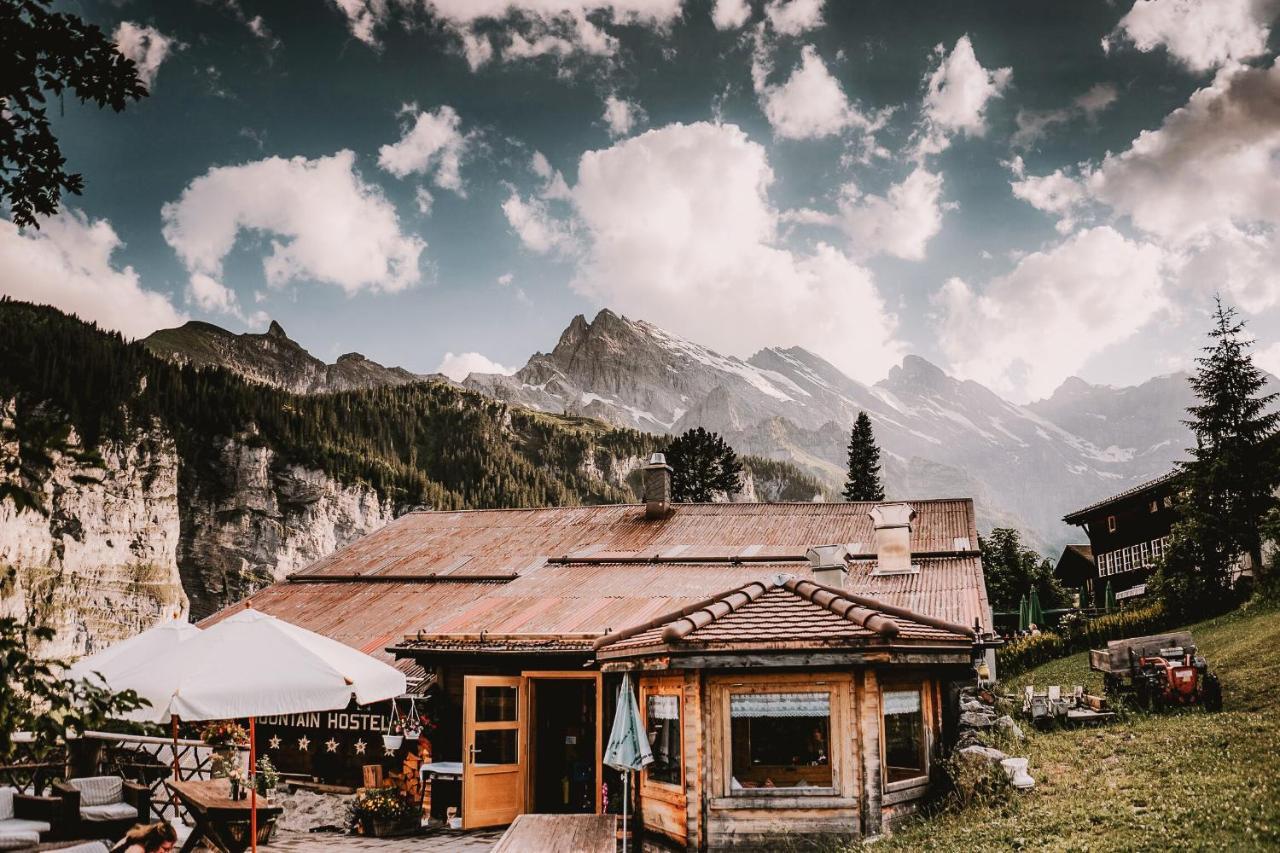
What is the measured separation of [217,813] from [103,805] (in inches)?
49.2

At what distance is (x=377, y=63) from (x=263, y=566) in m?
83.4

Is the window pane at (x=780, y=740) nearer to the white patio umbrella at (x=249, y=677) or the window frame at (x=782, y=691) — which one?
the window frame at (x=782, y=691)

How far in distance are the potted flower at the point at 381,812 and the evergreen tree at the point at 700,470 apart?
53.7m

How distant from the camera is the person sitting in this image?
8.64 metres

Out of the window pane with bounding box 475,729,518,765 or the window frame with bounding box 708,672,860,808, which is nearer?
the window frame with bounding box 708,672,860,808

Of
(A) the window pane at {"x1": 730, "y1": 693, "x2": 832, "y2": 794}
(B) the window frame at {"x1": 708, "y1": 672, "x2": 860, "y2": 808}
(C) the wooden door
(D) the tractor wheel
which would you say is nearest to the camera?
(B) the window frame at {"x1": 708, "y1": 672, "x2": 860, "y2": 808}

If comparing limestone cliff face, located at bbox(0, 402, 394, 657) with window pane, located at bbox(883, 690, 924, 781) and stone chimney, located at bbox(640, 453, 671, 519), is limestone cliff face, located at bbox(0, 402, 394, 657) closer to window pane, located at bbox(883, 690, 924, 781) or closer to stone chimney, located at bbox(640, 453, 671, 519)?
stone chimney, located at bbox(640, 453, 671, 519)

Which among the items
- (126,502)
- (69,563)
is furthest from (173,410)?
(69,563)

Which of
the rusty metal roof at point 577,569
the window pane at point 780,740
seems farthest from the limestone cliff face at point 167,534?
the window pane at point 780,740

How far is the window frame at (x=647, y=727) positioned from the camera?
381 inches

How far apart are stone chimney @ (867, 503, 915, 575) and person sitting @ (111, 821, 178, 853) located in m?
12.5

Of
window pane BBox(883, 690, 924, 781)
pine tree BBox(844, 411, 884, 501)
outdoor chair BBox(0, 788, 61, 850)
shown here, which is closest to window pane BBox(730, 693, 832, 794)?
window pane BBox(883, 690, 924, 781)

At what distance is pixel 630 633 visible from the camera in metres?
11.0

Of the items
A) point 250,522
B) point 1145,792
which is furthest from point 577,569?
point 250,522
